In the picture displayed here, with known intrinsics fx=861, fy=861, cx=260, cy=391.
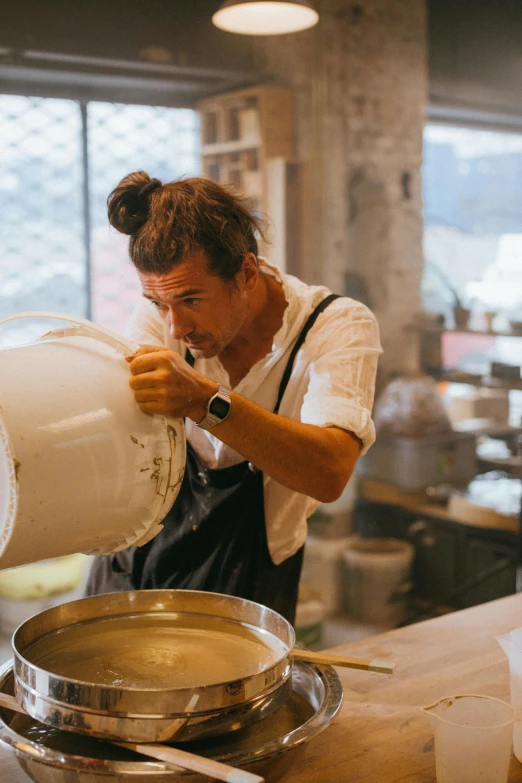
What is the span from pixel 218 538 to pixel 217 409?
55cm

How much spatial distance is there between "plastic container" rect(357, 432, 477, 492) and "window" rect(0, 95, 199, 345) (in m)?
1.58

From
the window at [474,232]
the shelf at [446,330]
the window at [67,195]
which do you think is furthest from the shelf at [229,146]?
the shelf at [446,330]

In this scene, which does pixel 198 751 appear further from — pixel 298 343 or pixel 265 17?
pixel 265 17

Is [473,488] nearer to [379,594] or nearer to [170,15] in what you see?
[379,594]

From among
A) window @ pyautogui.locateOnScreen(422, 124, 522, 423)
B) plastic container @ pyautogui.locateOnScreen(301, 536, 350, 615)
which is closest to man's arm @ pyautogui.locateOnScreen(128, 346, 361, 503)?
plastic container @ pyautogui.locateOnScreen(301, 536, 350, 615)

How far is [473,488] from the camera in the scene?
468cm

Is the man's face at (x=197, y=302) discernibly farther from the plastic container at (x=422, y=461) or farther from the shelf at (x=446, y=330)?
the shelf at (x=446, y=330)

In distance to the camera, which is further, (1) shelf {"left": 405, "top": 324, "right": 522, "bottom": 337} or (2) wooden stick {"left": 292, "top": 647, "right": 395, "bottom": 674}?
(1) shelf {"left": 405, "top": 324, "right": 522, "bottom": 337}

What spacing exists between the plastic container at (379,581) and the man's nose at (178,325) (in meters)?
3.04

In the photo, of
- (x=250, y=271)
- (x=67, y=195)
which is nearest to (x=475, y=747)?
(x=250, y=271)

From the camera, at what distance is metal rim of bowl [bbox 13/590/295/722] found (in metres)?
1.02

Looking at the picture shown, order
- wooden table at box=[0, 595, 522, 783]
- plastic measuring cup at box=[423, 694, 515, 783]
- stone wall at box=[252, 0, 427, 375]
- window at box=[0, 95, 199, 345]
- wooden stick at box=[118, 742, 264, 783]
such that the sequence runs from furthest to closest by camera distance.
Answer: stone wall at box=[252, 0, 427, 375], window at box=[0, 95, 199, 345], wooden table at box=[0, 595, 522, 783], plastic measuring cup at box=[423, 694, 515, 783], wooden stick at box=[118, 742, 264, 783]

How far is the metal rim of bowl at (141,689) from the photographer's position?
3.35 feet

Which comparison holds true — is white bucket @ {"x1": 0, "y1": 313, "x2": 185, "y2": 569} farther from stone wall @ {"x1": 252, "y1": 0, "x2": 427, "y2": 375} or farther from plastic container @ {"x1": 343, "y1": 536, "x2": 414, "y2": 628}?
stone wall @ {"x1": 252, "y1": 0, "x2": 427, "y2": 375}
